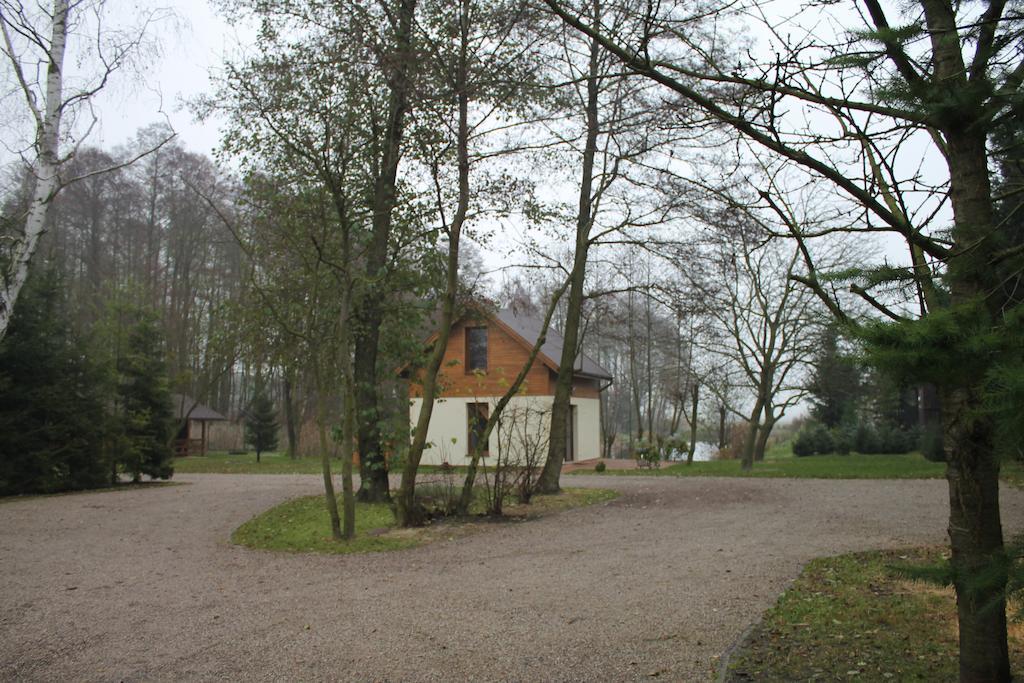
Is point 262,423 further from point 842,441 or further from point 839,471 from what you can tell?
point 842,441

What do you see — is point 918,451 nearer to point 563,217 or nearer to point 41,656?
point 563,217

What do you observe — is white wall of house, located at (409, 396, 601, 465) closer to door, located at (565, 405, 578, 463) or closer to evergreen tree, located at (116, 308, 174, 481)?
Result: door, located at (565, 405, 578, 463)

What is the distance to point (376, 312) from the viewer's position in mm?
12922

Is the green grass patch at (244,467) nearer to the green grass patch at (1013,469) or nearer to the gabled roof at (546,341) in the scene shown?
the gabled roof at (546,341)

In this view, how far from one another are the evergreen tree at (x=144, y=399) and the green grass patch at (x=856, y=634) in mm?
16628

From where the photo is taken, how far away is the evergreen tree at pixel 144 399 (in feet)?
61.4

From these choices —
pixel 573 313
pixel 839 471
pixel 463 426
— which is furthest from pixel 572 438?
pixel 573 313

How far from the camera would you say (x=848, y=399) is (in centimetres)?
3203

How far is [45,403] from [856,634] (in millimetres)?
16164

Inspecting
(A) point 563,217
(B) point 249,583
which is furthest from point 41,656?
(A) point 563,217

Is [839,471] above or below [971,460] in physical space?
below

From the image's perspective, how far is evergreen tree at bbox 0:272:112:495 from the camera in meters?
15.5

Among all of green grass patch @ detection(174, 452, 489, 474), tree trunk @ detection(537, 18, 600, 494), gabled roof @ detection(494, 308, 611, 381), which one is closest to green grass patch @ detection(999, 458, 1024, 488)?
tree trunk @ detection(537, 18, 600, 494)

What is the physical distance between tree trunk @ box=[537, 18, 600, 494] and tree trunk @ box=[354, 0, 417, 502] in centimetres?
316
